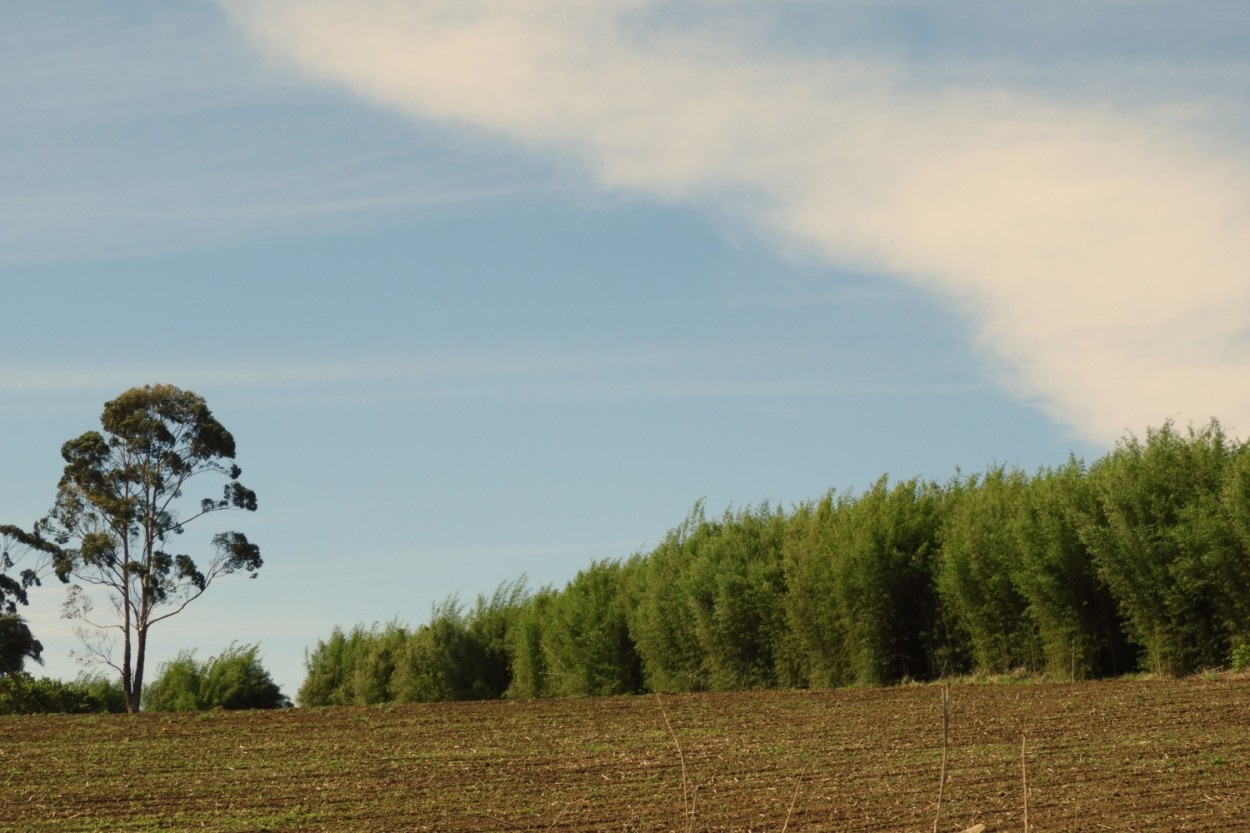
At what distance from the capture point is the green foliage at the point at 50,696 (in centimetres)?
3353

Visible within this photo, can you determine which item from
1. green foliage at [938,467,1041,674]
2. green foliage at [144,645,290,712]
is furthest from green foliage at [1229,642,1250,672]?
green foliage at [144,645,290,712]

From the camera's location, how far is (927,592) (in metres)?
24.1

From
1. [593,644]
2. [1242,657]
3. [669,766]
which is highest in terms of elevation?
[593,644]

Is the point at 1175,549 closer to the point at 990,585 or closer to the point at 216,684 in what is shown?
the point at 990,585

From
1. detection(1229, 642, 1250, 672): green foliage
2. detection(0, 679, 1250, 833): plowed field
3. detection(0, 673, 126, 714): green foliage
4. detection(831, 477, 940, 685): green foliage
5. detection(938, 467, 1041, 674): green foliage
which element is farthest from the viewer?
detection(0, 673, 126, 714): green foliage

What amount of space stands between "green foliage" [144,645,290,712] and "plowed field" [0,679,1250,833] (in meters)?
13.5

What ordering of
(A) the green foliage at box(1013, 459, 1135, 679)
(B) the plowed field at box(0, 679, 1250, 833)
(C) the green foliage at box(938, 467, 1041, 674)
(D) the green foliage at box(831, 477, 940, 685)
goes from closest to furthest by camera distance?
(B) the plowed field at box(0, 679, 1250, 833) → (A) the green foliage at box(1013, 459, 1135, 679) → (C) the green foliage at box(938, 467, 1041, 674) → (D) the green foliage at box(831, 477, 940, 685)

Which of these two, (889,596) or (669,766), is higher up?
(889,596)

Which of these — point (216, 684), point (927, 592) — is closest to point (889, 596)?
point (927, 592)

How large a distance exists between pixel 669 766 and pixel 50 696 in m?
26.0

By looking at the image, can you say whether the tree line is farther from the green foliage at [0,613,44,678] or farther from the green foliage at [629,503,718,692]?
the green foliage at [0,613,44,678]

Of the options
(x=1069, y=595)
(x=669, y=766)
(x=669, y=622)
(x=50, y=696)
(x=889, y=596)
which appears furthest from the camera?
(x=50, y=696)

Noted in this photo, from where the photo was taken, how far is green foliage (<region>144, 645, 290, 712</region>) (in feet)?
109

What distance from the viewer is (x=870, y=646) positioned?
24109 mm
